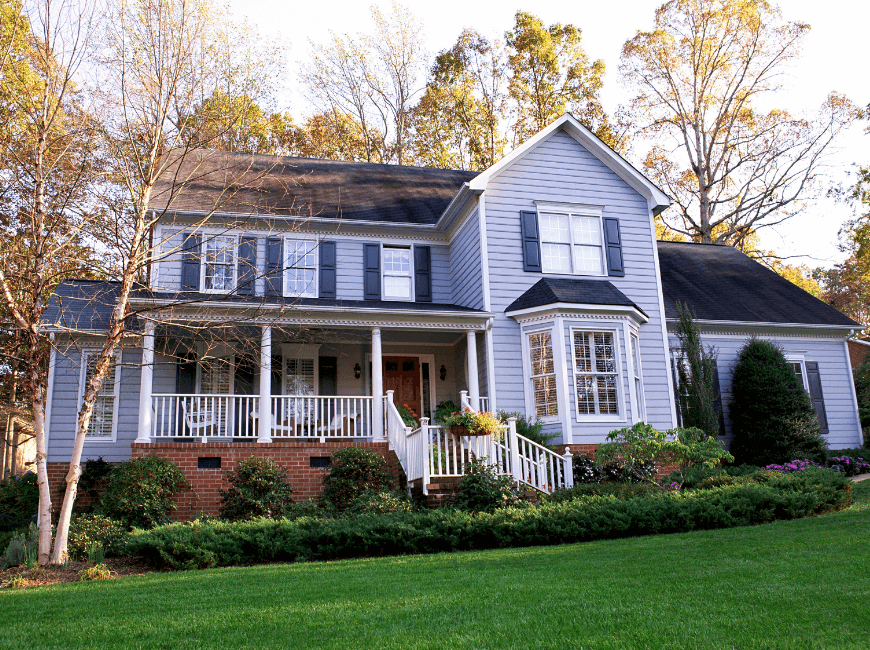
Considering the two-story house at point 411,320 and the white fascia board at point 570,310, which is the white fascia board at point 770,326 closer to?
the two-story house at point 411,320

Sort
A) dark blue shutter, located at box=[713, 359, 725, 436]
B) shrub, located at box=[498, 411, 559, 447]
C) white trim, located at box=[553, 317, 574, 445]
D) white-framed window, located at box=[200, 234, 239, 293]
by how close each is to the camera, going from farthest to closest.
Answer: dark blue shutter, located at box=[713, 359, 725, 436], white-framed window, located at box=[200, 234, 239, 293], white trim, located at box=[553, 317, 574, 445], shrub, located at box=[498, 411, 559, 447]

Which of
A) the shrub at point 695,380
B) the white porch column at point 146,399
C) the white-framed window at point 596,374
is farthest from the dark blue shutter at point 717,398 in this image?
the white porch column at point 146,399

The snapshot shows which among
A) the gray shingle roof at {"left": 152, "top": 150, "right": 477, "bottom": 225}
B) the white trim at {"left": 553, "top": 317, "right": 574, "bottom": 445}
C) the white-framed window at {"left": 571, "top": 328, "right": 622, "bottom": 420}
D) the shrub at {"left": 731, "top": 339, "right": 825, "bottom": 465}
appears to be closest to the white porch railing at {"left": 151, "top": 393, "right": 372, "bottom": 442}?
the white trim at {"left": 553, "top": 317, "right": 574, "bottom": 445}

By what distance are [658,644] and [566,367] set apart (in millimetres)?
9312

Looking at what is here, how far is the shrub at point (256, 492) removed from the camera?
35.6 ft

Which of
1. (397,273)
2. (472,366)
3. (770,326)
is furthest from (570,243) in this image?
(770,326)

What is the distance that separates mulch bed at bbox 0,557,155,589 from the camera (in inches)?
301

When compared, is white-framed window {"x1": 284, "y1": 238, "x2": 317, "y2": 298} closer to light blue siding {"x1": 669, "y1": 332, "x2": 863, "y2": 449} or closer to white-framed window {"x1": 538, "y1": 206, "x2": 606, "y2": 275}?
white-framed window {"x1": 538, "y1": 206, "x2": 606, "y2": 275}

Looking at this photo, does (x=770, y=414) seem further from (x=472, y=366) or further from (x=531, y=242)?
(x=472, y=366)

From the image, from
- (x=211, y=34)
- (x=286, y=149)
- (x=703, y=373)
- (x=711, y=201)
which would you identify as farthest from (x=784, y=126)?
(x=211, y=34)

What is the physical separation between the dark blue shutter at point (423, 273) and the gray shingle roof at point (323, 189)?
2.21ft

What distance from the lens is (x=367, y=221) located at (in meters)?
15.4

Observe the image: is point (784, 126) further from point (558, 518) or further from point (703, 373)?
point (558, 518)

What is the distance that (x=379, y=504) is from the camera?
10.3 metres
